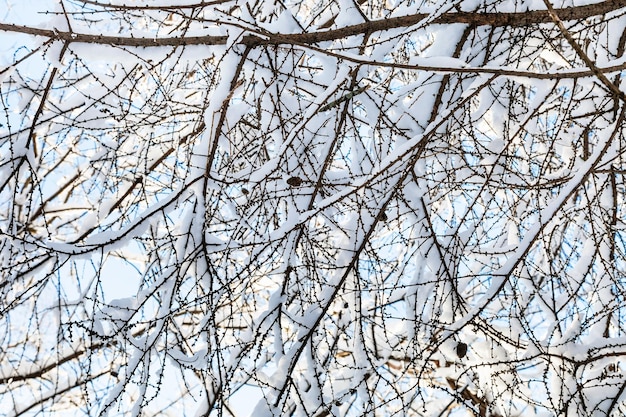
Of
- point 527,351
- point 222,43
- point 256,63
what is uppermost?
point 222,43

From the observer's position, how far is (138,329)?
4879 millimetres

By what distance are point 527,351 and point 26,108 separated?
2572mm

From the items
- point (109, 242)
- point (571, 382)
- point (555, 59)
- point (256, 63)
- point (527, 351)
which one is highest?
point (256, 63)

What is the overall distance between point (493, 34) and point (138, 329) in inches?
145

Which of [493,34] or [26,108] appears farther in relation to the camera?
[26,108]

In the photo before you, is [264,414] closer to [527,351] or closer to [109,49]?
[527,351]

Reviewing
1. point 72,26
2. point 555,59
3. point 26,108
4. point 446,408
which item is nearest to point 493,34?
point 555,59

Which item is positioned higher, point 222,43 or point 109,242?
point 222,43

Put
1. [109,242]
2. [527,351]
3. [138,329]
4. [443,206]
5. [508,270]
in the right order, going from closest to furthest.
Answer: [508,270] → [109,242] → [527,351] → [443,206] → [138,329]

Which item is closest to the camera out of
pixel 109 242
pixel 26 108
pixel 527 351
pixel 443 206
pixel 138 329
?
pixel 109 242

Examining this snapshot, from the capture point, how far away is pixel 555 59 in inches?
104

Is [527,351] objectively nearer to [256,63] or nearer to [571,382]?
[571,382]

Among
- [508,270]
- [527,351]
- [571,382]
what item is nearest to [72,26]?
[508,270]

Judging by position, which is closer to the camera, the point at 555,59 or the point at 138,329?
the point at 555,59
